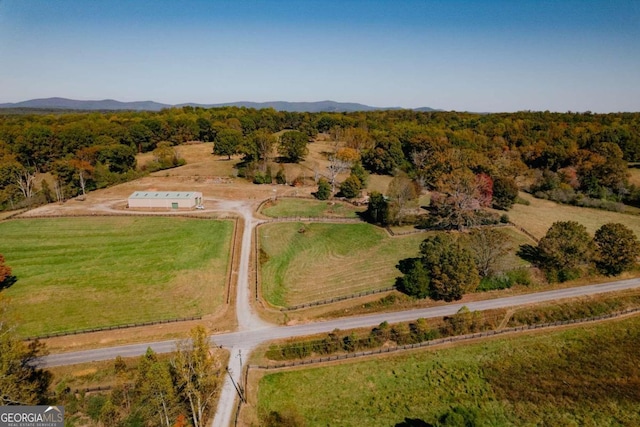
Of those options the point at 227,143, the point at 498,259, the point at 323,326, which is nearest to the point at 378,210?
the point at 498,259

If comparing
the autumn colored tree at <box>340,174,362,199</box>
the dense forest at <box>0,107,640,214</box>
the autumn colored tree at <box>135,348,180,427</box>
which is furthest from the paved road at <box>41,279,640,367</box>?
the autumn colored tree at <box>340,174,362,199</box>

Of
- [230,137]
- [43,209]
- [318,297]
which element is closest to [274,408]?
[318,297]

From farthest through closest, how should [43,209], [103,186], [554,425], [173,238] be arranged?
[103,186] → [43,209] → [173,238] → [554,425]

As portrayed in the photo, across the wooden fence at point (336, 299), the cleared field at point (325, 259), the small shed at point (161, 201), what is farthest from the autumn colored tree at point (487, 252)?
the small shed at point (161, 201)

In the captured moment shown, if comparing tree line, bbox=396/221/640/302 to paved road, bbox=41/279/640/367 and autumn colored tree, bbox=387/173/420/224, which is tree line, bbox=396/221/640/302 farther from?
autumn colored tree, bbox=387/173/420/224

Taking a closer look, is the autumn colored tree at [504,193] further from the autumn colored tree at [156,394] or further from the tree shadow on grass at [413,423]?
the autumn colored tree at [156,394]

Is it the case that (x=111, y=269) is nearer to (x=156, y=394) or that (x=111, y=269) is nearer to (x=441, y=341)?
(x=156, y=394)

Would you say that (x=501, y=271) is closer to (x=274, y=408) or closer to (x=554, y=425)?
(x=554, y=425)
